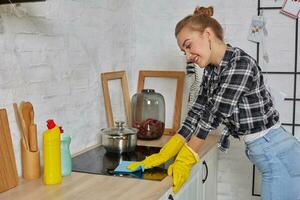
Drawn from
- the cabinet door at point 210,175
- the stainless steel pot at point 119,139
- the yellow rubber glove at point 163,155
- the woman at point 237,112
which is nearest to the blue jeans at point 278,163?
the woman at point 237,112

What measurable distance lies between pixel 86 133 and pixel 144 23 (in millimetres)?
827

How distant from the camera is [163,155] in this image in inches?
73.3

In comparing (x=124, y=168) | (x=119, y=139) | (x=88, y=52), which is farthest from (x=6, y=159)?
(x=88, y=52)

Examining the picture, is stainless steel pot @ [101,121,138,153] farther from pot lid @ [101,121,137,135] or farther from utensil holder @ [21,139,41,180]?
utensil holder @ [21,139,41,180]

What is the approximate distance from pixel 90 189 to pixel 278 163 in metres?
0.73

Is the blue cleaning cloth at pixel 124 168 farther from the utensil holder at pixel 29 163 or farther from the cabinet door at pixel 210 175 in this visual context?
the cabinet door at pixel 210 175

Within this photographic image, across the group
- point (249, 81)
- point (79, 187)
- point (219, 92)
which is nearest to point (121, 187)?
point (79, 187)

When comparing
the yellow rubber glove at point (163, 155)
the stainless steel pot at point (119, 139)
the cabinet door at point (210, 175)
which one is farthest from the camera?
the cabinet door at point (210, 175)

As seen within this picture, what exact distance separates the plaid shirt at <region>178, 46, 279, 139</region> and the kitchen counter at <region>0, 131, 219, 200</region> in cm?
31

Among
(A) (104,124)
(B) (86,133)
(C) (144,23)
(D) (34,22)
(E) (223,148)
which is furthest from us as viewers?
(C) (144,23)

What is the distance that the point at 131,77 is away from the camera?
2617mm

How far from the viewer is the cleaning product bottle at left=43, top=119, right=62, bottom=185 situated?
155 centimetres

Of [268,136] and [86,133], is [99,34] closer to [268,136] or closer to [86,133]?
[86,133]

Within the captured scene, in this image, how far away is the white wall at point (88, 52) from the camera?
1.62m
